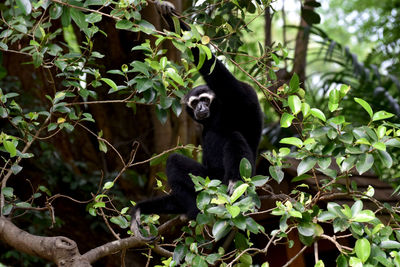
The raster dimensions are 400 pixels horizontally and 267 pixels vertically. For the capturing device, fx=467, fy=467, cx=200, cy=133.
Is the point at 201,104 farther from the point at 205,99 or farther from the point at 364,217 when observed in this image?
the point at 364,217

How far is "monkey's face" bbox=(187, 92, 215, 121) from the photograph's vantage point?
408cm

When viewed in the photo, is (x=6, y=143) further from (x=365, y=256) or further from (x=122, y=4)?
(x=365, y=256)

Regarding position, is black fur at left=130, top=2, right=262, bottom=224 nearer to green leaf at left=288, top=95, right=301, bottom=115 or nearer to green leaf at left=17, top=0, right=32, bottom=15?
green leaf at left=288, top=95, right=301, bottom=115

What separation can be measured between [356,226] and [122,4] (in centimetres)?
159

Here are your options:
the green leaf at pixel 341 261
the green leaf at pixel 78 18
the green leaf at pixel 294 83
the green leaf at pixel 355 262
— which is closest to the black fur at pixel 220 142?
the green leaf at pixel 294 83

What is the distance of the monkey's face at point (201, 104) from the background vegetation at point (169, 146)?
20 cm

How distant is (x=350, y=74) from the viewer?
6.03 metres

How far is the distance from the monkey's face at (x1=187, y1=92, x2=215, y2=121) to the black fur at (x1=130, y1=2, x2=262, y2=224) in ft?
0.38

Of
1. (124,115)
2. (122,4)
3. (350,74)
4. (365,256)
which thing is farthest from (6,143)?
(350,74)

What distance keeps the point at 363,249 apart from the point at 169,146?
12.1 feet

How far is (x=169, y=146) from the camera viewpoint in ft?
17.9

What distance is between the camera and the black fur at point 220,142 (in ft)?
11.5

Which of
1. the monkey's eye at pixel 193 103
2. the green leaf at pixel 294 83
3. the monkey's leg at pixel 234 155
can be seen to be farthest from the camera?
the monkey's eye at pixel 193 103

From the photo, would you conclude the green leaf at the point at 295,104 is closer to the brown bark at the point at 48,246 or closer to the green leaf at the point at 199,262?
the green leaf at the point at 199,262
